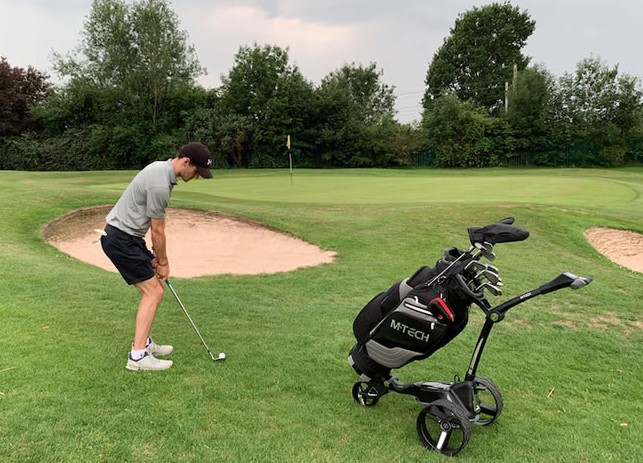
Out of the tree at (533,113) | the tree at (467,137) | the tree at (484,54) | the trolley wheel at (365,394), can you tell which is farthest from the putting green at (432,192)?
the tree at (484,54)

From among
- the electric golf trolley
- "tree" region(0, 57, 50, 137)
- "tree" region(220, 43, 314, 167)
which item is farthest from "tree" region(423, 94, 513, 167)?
the electric golf trolley

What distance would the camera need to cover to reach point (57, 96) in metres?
41.7

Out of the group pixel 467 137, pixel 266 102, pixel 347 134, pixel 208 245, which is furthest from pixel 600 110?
pixel 208 245

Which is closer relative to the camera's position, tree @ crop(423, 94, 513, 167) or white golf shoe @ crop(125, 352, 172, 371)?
white golf shoe @ crop(125, 352, 172, 371)

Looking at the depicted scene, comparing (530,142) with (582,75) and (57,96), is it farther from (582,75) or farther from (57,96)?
(57,96)

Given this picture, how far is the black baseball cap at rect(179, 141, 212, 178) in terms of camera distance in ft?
13.6

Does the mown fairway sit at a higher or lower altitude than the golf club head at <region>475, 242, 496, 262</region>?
lower

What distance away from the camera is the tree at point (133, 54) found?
141 feet

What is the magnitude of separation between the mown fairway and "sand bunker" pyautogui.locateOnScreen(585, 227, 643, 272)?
0.83 meters

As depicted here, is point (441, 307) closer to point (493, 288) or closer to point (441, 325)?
point (441, 325)

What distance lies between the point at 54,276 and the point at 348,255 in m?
4.92

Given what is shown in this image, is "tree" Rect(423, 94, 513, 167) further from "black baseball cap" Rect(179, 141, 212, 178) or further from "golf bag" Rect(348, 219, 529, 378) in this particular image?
"golf bag" Rect(348, 219, 529, 378)

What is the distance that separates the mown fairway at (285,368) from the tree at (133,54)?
122 feet

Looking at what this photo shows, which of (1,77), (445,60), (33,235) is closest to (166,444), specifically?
(33,235)
